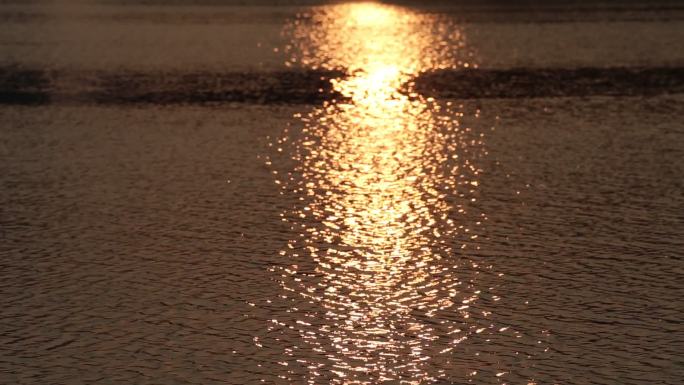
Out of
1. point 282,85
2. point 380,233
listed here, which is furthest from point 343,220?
point 282,85

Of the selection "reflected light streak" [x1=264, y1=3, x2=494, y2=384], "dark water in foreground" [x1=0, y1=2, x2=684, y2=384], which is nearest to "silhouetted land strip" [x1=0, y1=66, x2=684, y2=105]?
"dark water in foreground" [x1=0, y1=2, x2=684, y2=384]

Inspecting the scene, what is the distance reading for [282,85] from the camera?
9.88 metres

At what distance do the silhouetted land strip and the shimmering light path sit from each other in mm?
310

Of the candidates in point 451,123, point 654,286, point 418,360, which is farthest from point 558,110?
point 418,360

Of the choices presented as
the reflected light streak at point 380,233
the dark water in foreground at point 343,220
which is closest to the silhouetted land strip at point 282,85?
the dark water in foreground at point 343,220

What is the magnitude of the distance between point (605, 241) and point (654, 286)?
0.66 m

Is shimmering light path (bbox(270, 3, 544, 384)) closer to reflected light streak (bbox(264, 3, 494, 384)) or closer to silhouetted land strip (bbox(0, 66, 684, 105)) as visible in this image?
reflected light streak (bbox(264, 3, 494, 384))

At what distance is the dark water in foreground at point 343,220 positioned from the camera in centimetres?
378

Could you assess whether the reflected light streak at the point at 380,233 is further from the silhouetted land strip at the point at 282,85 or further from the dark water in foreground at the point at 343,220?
the silhouetted land strip at the point at 282,85

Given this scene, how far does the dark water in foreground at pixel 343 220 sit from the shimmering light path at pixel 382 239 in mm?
15

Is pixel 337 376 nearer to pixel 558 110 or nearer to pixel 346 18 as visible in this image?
pixel 558 110

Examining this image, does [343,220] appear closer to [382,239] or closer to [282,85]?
[382,239]

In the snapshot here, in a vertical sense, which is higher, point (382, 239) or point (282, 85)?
point (282, 85)

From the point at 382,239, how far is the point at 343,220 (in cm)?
38
